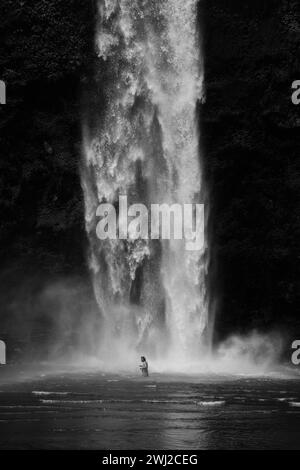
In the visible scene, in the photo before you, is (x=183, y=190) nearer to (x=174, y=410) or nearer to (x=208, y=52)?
(x=208, y=52)

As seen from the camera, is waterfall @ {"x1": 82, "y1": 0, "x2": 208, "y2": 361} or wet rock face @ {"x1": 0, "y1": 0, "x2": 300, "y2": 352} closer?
waterfall @ {"x1": 82, "y1": 0, "x2": 208, "y2": 361}

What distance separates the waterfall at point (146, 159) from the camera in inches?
1971

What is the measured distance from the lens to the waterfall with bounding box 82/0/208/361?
5006 centimetres

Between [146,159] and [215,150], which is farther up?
[215,150]

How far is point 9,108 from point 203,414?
28.5m

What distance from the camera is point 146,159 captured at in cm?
5153

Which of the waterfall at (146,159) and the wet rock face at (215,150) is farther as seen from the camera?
the wet rock face at (215,150)

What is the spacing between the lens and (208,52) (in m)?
51.9
